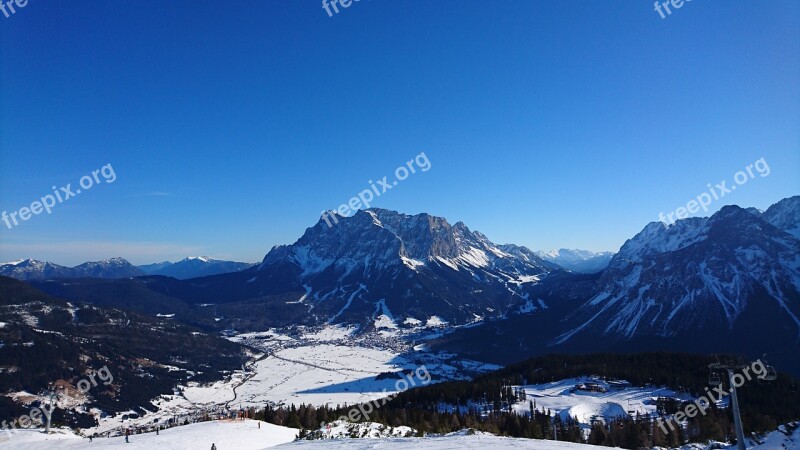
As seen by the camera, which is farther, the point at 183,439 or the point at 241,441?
the point at 241,441

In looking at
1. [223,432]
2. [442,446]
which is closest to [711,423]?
[442,446]

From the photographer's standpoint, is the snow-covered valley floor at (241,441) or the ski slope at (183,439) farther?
the ski slope at (183,439)

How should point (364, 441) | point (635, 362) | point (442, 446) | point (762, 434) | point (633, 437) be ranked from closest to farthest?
point (442, 446)
point (364, 441)
point (762, 434)
point (633, 437)
point (635, 362)

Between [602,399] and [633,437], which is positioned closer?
[633,437]

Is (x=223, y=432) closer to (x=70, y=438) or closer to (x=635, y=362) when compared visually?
(x=70, y=438)

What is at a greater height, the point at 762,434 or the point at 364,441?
the point at 364,441

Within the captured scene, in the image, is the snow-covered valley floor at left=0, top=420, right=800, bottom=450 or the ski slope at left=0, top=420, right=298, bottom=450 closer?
the snow-covered valley floor at left=0, top=420, right=800, bottom=450

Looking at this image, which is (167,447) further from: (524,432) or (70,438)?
(524,432)

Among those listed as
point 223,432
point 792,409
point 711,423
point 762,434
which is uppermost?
point 223,432

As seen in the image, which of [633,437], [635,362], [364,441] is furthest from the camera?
[635,362]

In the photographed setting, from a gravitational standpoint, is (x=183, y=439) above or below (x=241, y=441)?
above
